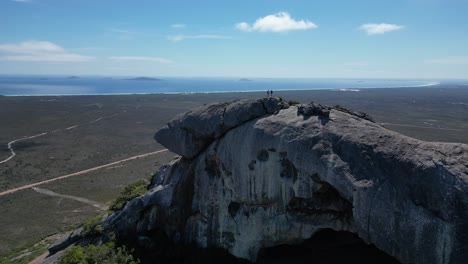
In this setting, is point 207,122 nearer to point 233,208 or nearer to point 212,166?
point 212,166

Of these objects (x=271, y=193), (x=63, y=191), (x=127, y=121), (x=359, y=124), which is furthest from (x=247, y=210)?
(x=127, y=121)

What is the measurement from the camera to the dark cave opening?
76.7 ft

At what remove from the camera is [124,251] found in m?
25.6

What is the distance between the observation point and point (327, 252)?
2419cm

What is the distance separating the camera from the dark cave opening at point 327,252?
76.7 feet

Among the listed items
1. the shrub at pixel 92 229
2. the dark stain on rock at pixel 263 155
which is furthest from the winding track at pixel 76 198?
the dark stain on rock at pixel 263 155

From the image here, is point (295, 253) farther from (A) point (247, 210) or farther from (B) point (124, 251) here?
(B) point (124, 251)

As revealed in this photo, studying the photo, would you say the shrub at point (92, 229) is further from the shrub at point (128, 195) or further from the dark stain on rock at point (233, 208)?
the dark stain on rock at point (233, 208)

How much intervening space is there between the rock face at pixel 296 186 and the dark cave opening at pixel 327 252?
1.59 metres

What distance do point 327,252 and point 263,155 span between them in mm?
7276

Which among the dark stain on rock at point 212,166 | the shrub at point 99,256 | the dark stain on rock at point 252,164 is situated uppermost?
the dark stain on rock at point 252,164

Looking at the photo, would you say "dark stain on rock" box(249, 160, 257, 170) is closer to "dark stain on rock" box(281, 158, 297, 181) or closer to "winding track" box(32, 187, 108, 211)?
"dark stain on rock" box(281, 158, 297, 181)

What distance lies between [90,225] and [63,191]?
27.0 meters

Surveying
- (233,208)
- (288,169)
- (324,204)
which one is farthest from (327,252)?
(233,208)
